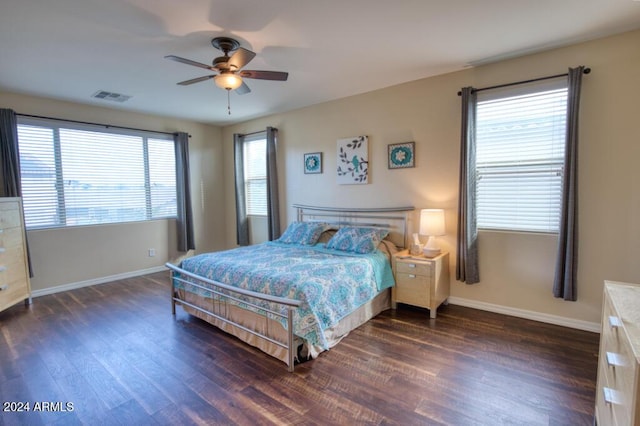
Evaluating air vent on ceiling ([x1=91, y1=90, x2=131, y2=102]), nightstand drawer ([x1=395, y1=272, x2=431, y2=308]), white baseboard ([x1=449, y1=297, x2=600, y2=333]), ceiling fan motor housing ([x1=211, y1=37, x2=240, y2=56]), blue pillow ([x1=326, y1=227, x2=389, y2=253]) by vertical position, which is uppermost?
air vent on ceiling ([x1=91, y1=90, x2=131, y2=102])

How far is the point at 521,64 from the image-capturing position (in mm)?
3113

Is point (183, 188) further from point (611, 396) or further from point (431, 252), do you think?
point (611, 396)

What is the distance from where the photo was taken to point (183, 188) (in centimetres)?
550

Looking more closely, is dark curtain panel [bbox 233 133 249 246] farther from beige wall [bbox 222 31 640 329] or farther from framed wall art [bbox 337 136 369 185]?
framed wall art [bbox 337 136 369 185]

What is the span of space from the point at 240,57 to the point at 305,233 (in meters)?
2.42

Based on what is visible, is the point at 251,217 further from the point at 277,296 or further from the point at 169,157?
the point at 277,296

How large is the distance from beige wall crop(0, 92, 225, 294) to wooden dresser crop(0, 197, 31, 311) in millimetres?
471

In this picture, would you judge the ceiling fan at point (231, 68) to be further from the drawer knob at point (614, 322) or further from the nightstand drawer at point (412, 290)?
the drawer knob at point (614, 322)

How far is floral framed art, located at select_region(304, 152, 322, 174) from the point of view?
4723 millimetres

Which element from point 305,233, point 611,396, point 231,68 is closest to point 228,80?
point 231,68

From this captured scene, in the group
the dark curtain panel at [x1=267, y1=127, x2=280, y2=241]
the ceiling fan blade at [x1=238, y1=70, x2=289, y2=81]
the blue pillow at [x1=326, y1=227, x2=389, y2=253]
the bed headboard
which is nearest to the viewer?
the ceiling fan blade at [x1=238, y1=70, x2=289, y2=81]

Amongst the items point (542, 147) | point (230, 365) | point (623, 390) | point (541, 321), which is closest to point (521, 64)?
point (542, 147)

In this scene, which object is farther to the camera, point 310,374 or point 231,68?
point 231,68

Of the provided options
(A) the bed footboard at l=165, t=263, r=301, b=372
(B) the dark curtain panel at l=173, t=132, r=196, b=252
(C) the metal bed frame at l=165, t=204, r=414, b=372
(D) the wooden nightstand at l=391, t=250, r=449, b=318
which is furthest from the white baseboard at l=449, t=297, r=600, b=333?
(B) the dark curtain panel at l=173, t=132, r=196, b=252
